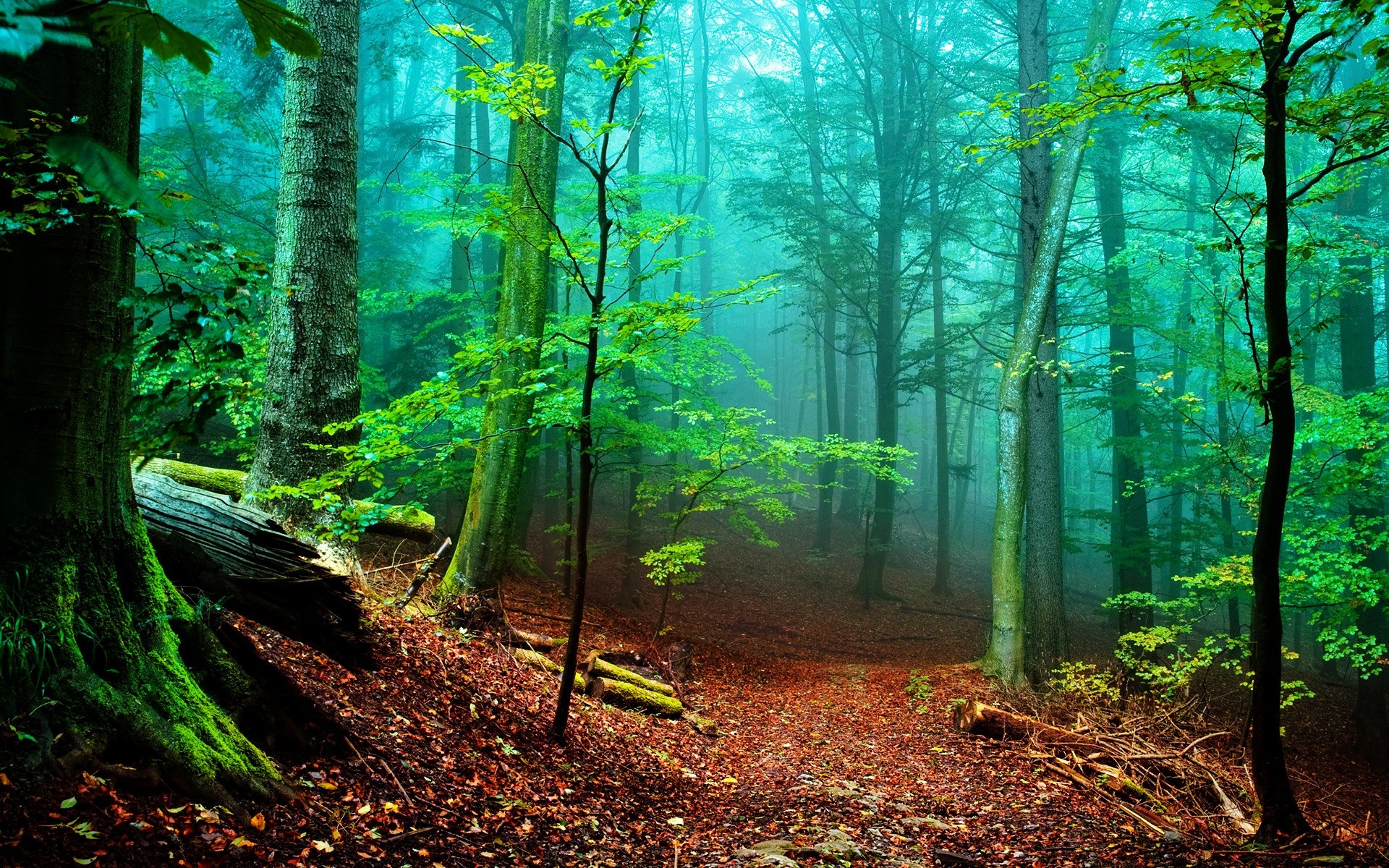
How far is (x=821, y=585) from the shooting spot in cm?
1842

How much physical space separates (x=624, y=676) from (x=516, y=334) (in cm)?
404

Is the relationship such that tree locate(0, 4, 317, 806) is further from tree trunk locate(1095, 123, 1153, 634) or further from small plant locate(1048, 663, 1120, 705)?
tree trunk locate(1095, 123, 1153, 634)

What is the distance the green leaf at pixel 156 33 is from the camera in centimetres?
110

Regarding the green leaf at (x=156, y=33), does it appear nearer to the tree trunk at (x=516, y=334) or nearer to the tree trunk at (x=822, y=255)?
the tree trunk at (x=516, y=334)

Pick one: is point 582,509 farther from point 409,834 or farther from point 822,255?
point 822,255

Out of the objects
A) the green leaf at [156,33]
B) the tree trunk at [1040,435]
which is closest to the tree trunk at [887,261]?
the tree trunk at [1040,435]

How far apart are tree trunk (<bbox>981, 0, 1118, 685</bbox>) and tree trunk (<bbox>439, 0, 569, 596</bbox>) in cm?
599

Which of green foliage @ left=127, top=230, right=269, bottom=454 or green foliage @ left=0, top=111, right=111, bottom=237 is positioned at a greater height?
green foliage @ left=0, top=111, right=111, bottom=237

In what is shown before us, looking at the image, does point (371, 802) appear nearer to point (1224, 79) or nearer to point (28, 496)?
point (28, 496)

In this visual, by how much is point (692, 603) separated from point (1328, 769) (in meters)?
10.6

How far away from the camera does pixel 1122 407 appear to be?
14.5m

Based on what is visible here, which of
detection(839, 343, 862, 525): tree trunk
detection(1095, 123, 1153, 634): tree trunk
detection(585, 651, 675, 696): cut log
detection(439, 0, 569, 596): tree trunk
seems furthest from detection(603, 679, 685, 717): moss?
detection(839, 343, 862, 525): tree trunk

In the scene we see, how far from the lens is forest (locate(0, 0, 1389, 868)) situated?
7.99ft

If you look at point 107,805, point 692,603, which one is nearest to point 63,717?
point 107,805
